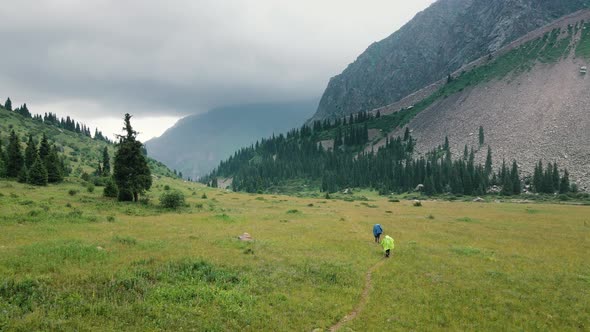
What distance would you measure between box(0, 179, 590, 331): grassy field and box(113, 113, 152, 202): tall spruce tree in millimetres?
14048

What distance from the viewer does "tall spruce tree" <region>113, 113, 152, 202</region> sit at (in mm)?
48688

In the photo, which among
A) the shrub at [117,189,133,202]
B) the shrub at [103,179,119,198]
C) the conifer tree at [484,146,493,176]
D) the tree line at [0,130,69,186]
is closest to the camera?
the shrub at [117,189,133,202]

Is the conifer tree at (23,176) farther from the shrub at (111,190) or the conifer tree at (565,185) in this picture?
the conifer tree at (565,185)

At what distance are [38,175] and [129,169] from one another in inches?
752

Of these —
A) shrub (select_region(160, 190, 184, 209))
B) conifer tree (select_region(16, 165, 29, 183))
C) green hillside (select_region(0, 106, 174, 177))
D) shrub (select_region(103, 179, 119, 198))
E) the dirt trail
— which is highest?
green hillside (select_region(0, 106, 174, 177))

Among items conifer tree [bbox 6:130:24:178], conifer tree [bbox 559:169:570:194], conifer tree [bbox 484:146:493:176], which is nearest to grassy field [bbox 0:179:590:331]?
conifer tree [bbox 6:130:24:178]

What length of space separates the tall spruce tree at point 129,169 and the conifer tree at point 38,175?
16.2 meters

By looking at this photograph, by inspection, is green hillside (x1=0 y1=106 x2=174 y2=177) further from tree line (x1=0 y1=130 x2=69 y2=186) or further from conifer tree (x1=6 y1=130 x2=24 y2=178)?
conifer tree (x1=6 y1=130 x2=24 y2=178)

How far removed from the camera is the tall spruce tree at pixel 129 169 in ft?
160

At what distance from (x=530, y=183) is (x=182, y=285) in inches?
5451

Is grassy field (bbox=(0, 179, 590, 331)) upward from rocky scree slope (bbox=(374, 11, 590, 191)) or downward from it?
downward

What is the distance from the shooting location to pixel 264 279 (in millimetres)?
19062

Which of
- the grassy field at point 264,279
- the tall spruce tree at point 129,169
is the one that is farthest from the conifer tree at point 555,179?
the tall spruce tree at point 129,169

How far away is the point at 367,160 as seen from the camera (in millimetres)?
187625
